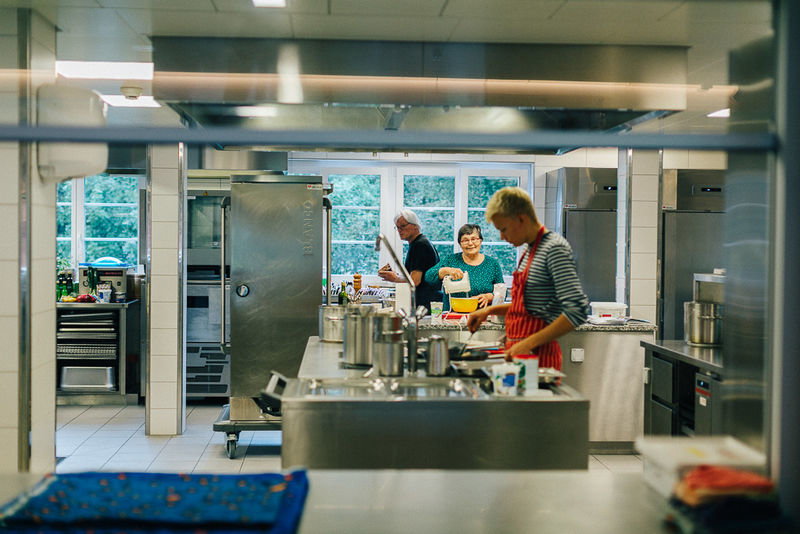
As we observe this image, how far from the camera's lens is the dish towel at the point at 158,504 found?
1.31 meters

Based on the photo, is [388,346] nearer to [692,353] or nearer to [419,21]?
[419,21]

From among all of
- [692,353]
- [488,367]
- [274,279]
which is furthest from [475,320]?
[274,279]

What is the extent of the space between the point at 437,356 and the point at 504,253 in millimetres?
5333

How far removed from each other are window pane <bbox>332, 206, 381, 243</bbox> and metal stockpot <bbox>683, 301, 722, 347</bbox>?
397 cm

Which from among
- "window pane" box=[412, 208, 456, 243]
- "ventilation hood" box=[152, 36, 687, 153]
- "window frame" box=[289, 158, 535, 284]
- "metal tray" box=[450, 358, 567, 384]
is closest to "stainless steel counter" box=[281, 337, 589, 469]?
"metal tray" box=[450, 358, 567, 384]

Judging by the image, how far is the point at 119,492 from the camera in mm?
1446

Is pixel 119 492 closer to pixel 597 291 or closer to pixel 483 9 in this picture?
pixel 483 9

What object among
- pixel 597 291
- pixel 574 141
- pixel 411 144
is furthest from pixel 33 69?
pixel 597 291

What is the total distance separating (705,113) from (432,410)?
15.6 ft

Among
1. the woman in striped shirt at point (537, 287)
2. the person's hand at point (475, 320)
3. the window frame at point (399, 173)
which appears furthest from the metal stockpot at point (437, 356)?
the window frame at point (399, 173)

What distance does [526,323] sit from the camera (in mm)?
3213

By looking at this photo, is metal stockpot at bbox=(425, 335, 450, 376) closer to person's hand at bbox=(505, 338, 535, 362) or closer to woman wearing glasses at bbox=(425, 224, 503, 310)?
person's hand at bbox=(505, 338, 535, 362)

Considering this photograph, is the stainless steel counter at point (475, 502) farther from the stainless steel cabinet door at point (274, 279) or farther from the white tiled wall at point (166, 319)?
the white tiled wall at point (166, 319)

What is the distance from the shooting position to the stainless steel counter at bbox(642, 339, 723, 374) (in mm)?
3813
